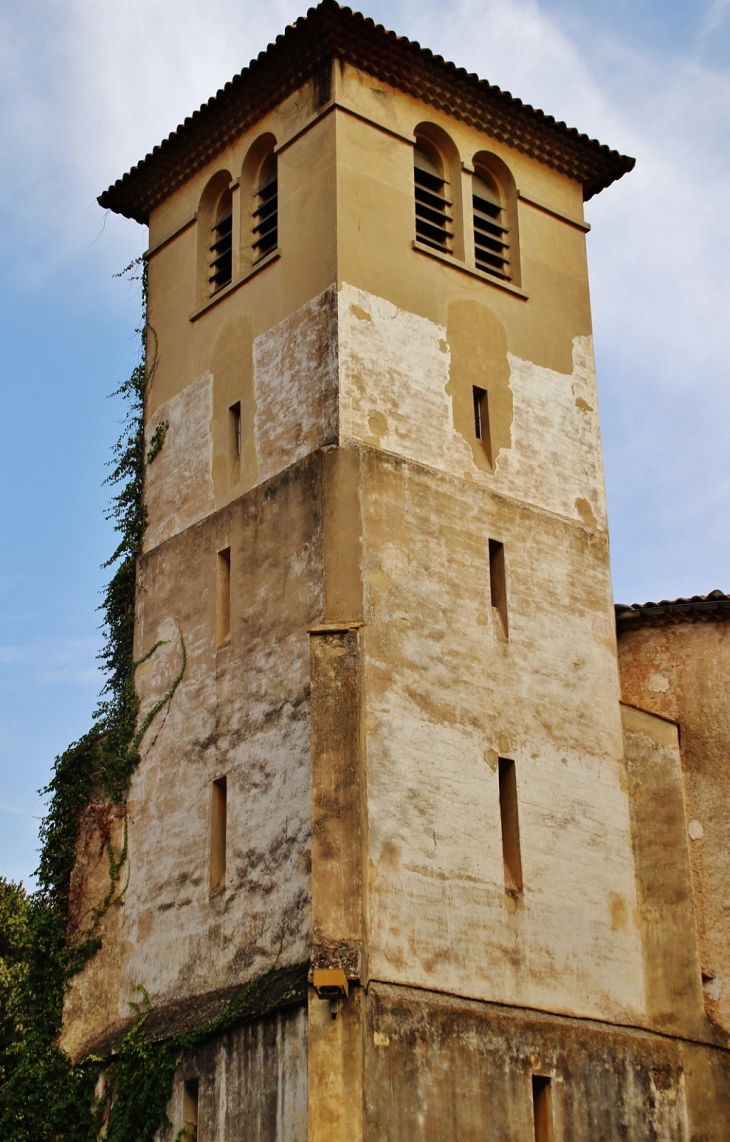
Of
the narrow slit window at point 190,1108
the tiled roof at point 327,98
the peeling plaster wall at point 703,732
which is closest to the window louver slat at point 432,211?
the tiled roof at point 327,98

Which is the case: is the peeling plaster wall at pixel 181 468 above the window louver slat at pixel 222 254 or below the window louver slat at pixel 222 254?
below

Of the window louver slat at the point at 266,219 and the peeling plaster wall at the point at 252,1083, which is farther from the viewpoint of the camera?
the window louver slat at the point at 266,219

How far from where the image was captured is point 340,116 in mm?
23453

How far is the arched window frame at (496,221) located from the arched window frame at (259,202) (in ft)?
9.86

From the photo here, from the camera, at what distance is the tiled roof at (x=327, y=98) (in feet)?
77.6

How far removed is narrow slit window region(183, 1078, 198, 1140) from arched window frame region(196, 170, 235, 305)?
1161 cm

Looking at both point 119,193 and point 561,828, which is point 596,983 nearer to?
point 561,828

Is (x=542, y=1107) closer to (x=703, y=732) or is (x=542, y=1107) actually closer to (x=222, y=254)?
(x=703, y=732)

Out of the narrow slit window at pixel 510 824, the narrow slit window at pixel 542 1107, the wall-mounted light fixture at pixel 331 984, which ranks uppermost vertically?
the narrow slit window at pixel 510 824

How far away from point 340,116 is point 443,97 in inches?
83.9

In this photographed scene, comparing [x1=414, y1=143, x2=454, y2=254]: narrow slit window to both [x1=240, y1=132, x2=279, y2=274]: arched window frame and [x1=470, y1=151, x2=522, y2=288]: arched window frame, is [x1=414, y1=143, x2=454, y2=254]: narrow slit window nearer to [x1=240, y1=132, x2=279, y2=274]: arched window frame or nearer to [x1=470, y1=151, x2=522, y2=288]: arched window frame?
[x1=470, y1=151, x2=522, y2=288]: arched window frame

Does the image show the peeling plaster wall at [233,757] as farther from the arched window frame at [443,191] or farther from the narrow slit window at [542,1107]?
the arched window frame at [443,191]

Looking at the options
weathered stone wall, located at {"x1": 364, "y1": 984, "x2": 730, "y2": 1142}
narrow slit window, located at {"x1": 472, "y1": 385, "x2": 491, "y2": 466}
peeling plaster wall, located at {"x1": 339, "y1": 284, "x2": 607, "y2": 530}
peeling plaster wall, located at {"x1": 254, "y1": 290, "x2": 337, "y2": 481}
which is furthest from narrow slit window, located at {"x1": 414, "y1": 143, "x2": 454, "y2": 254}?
weathered stone wall, located at {"x1": 364, "y1": 984, "x2": 730, "y2": 1142}

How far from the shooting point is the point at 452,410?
74.6 ft
